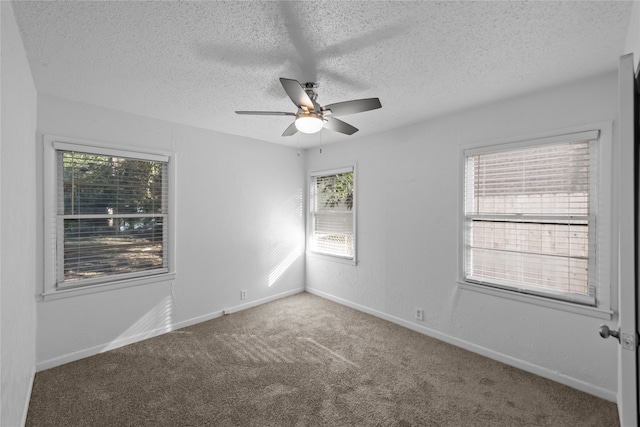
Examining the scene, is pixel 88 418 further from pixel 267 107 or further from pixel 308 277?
pixel 308 277

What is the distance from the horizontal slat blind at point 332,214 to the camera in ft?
14.1

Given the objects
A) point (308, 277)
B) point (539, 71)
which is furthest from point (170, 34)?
point (308, 277)

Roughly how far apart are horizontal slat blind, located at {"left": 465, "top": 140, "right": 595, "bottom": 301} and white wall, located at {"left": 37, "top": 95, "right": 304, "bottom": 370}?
2651 millimetres

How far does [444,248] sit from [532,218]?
851 mm

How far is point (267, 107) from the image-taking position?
287 centimetres

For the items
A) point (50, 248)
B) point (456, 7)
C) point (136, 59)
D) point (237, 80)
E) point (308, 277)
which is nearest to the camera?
point (456, 7)

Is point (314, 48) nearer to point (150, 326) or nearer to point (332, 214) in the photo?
point (332, 214)

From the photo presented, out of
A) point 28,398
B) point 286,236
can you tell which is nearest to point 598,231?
point 286,236

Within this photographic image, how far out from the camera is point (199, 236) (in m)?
3.62

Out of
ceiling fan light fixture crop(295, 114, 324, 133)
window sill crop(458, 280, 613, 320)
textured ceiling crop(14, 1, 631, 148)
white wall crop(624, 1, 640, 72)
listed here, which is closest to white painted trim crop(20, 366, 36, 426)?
textured ceiling crop(14, 1, 631, 148)

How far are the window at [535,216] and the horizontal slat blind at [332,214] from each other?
66.6 inches

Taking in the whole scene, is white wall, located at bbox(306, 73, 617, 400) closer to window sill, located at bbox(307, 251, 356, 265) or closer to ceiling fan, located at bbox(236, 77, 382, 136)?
window sill, located at bbox(307, 251, 356, 265)

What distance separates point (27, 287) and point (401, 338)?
333cm

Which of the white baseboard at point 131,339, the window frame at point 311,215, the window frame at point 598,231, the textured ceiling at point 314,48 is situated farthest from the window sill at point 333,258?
the textured ceiling at point 314,48
